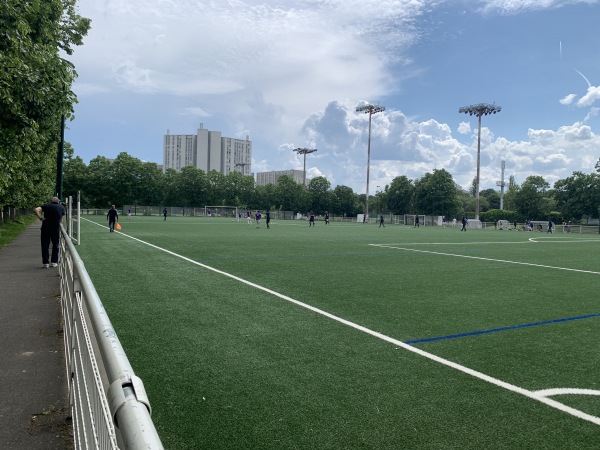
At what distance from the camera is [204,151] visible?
16888 cm

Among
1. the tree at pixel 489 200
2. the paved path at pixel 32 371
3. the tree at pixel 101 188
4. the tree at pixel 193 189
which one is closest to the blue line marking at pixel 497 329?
the paved path at pixel 32 371

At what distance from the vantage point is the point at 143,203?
105562 mm

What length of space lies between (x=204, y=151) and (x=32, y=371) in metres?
169

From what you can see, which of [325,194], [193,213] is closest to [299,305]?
[193,213]

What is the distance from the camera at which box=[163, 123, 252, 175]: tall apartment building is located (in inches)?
6649

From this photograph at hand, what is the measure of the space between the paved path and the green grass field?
31.3 inches

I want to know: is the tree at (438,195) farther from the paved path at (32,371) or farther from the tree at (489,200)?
the paved path at (32,371)

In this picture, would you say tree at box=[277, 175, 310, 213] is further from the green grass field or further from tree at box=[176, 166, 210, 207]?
the green grass field

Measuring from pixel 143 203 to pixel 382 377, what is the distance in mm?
107253

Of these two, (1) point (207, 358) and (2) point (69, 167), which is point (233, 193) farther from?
(1) point (207, 358)

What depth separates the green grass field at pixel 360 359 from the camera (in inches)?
150

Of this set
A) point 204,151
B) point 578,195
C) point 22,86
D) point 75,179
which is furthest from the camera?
point 204,151

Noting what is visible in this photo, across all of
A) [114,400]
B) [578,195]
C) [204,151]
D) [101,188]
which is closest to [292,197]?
[101,188]

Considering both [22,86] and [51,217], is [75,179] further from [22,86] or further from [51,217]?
[22,86]
